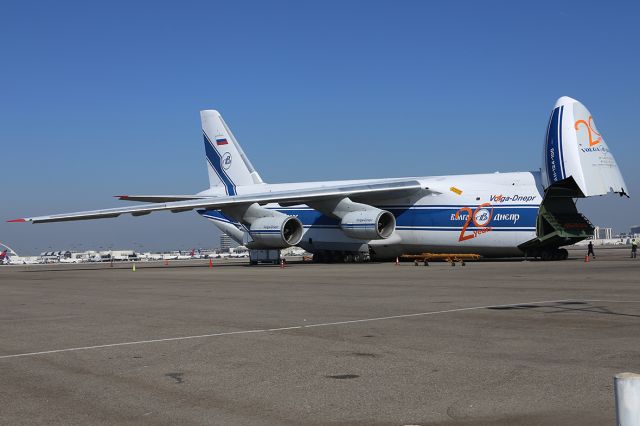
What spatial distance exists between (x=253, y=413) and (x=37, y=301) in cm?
1272

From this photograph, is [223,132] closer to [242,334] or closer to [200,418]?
[242,334]

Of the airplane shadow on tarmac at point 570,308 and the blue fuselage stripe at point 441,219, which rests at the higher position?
the blue fuselage stripe at point 441,219

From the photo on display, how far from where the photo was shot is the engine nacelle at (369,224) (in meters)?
34.3

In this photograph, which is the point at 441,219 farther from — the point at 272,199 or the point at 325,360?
the point at 325,360

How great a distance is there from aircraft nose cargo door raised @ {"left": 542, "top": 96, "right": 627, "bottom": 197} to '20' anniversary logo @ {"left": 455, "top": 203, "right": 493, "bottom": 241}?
2.86 meters

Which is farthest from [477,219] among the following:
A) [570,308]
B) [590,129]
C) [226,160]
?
[570,308]

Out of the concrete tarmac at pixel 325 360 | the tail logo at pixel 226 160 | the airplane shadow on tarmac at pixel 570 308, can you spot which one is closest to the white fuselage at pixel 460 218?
the tail logo at pixel 226 160

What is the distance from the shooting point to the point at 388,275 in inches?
936

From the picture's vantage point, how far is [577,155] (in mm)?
29188

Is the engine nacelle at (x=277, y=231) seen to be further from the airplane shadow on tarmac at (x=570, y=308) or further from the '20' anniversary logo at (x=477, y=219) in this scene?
the airplane shadow on tarmac at (x=570, y=308)

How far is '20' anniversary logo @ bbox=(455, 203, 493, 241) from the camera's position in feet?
106

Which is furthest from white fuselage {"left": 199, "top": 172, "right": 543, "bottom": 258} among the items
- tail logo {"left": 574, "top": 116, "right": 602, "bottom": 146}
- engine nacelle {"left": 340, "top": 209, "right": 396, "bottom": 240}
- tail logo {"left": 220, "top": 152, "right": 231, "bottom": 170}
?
tail logo {"left": 220, "top": 152, "right": 231, "bottom": 170}

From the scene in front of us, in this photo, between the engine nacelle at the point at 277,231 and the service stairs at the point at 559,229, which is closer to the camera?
the service stairs at the point at 559,229

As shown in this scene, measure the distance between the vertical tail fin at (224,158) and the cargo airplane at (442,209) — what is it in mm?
2265
